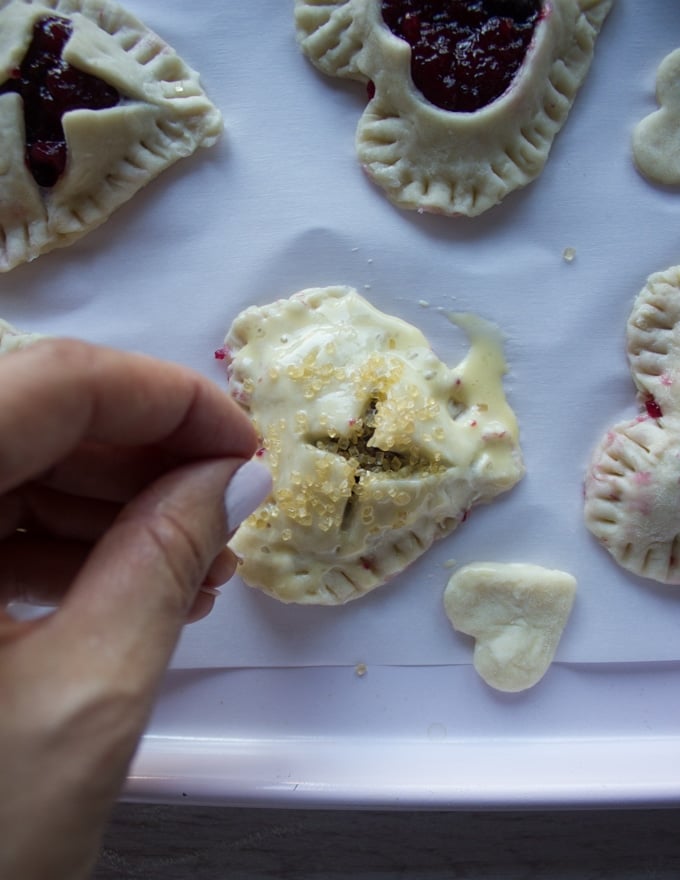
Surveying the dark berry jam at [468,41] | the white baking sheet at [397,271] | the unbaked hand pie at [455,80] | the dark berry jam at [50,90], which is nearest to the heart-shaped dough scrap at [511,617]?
the white baking sheet at [397,271]

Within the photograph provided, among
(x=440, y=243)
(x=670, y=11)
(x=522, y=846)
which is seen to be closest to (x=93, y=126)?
(x=440, y=243)

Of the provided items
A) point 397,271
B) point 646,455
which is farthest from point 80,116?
point 646,455

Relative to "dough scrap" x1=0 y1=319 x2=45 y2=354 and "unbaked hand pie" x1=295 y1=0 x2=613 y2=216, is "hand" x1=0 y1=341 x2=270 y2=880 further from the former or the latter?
"unbaked hand pie" x1=295 y1=0 x2=613 y2=216

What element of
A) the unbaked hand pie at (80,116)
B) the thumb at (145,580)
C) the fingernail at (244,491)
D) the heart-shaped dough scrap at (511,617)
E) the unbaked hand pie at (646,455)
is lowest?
the heart-shaped dough scrap at (511,617)

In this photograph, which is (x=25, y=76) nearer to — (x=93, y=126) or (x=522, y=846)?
(x=93, y=126)

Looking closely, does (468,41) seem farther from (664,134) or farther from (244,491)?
(244,491)

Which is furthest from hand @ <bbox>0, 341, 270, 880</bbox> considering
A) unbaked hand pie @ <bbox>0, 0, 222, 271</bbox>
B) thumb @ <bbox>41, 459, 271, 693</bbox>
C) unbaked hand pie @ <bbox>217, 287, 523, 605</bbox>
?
unbaked hand pie @ <bbox>0, 0, 222, 271</bbox>

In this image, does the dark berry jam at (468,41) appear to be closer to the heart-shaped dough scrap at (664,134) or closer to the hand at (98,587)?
the heart-shaped dough scrap at (664,134)
